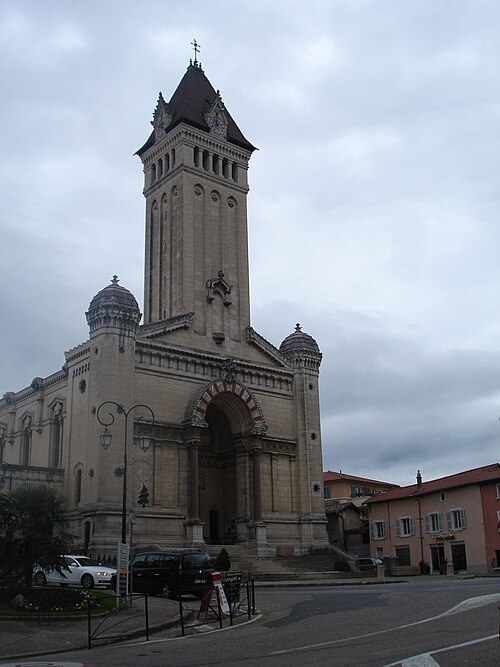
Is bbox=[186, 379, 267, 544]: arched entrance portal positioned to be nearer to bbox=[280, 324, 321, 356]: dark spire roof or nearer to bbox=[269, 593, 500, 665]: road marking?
bbox=[280, 324, 321, 356]: dark spire roof

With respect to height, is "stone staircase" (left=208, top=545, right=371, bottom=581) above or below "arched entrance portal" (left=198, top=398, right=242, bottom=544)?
below

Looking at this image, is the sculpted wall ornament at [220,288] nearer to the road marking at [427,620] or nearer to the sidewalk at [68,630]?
the sidewalk at [68,630]

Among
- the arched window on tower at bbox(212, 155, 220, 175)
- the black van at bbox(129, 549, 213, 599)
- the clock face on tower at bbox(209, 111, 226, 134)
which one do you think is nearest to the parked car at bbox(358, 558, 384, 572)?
the black van at bbox(129, 549, 213, 599)

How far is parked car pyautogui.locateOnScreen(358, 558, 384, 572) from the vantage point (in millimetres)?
49903

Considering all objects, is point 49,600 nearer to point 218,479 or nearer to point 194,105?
point 218,479

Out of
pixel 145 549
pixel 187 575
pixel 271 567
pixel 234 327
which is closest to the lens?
pixel 187 575

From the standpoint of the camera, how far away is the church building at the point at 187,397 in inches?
1795

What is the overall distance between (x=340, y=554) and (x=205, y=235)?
23597 millimetres

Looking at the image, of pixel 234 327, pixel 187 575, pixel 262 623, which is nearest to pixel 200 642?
pixel 262 623

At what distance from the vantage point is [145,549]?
139 ft

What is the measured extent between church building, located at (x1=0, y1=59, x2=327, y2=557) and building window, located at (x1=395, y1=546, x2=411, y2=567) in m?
9.51

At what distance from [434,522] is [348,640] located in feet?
142

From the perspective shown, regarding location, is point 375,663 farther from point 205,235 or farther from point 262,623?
point 205,235

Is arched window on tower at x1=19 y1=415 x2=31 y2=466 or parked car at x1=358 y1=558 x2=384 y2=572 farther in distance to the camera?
arched window on tower at x1=19 y1=415 x2=31 y2=466
